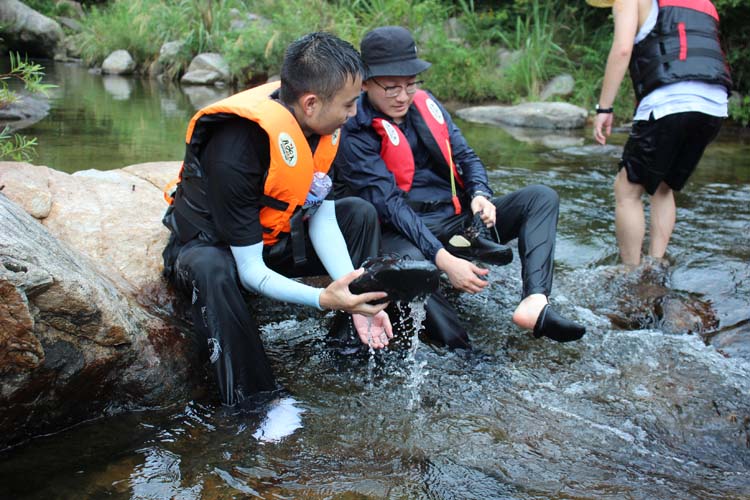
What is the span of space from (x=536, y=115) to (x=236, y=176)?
796 centimetres

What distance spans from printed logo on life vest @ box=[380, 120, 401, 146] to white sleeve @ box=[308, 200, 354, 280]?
703mm

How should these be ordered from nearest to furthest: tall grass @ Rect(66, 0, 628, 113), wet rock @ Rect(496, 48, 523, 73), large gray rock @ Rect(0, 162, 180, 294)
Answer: large gray rock @ Rect(0, 162, 180, 294), tall grass @ Rect(66, 0, 628, 113), wet rock @ Rect(496, 48, 523, 73)

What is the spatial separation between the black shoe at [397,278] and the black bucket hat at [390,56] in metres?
1.25

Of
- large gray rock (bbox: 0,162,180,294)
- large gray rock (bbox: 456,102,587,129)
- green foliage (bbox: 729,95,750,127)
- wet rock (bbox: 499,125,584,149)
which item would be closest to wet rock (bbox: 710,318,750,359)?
→ large gray rock (bbox: 0,162,180,294)

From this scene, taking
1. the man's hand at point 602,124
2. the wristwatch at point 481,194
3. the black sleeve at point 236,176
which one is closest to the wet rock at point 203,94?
the man's hand at point 602,124

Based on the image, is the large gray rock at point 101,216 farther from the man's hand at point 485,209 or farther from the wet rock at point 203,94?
the wet rock at point 203,94

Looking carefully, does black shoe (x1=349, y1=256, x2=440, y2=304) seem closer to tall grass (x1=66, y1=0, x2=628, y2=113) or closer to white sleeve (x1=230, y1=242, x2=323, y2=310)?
white sleeve (x1=230, y1=242, x2=323, y2=310)

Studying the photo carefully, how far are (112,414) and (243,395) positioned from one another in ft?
Answer: 1.67

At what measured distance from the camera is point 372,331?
3.09 m

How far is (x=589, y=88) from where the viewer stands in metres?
11.0

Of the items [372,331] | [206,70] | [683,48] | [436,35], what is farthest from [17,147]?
[206,70]

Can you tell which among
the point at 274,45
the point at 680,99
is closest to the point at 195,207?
the point at 680,99

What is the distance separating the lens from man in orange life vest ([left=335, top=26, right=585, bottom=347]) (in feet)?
11.3

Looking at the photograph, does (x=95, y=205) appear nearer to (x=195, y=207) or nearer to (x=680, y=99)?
(x=195, y=207)
